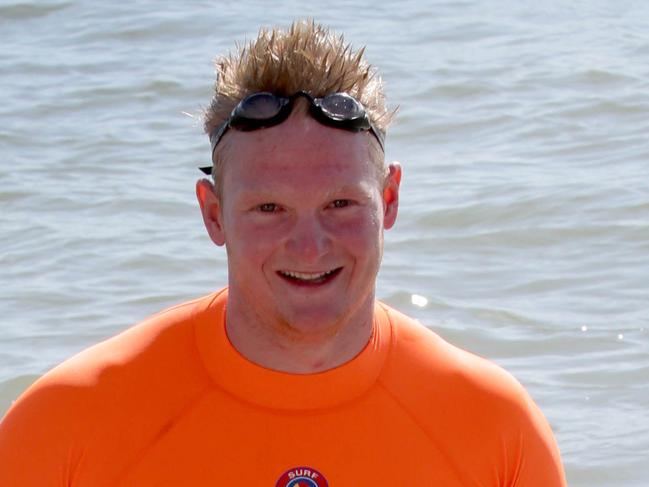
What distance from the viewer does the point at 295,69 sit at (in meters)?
2.63

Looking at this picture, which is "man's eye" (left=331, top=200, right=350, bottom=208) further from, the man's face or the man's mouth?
the man's mouth

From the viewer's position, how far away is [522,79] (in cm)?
942

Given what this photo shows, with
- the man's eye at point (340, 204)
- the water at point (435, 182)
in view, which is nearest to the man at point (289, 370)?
the man's eye at point (340, 204)

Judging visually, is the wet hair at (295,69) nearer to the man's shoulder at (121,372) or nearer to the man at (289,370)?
the man at (289,370)

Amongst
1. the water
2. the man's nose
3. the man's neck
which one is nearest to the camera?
the man's nose

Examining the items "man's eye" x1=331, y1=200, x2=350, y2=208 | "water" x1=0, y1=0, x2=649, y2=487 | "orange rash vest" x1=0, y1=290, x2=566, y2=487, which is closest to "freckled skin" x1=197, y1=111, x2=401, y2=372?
"man's eye" x1=331, y1=200, x2=350, y2=208

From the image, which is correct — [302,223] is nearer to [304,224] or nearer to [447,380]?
[304,224]

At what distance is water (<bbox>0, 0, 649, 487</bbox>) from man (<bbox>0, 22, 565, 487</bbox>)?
88.4 inches

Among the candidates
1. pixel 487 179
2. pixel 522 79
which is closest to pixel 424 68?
pixel 522 79

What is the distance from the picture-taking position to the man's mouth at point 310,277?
2.55 metres

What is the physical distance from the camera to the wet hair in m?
2.61

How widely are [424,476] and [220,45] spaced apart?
8.15 metres

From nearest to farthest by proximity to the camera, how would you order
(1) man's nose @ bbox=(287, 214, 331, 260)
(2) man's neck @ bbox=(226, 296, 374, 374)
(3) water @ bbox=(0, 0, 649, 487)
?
(1) man's nose @ bbox=(287, 214, 331, 260) → (2) man's neck @ bbox=(226, 296, 374, 374) → (3) water @ bbox=(0, 0, 649, 487)

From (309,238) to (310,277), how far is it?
2.7 inches
